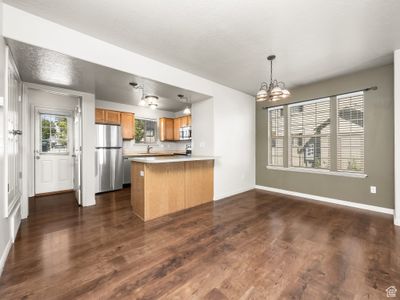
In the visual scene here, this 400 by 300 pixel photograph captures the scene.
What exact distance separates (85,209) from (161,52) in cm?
323

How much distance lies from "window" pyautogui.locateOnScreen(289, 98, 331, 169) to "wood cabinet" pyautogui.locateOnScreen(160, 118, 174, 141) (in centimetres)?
389

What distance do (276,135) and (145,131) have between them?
13.9ft

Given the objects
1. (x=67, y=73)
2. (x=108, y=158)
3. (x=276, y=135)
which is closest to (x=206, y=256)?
(x=67, y=73)

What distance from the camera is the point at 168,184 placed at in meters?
3.31

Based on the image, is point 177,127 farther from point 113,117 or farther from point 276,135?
point 276,135

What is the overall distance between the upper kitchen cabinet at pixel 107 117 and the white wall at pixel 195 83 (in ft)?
9.11

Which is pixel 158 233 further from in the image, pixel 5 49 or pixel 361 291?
pixel 5 49

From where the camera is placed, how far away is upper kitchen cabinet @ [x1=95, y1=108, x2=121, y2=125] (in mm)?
4914

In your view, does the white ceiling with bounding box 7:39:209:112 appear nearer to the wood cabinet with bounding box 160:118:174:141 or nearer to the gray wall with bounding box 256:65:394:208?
the wood cabinet with bounding box 160:118:174:141

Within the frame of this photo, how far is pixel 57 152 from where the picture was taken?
15.6 feet

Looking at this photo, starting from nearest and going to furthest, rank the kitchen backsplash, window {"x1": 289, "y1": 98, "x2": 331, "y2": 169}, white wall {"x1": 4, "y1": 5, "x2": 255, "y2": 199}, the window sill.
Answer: white wall {"x1": 4, "y1": 5, "x2": 255, "y2": 199}
the window sill
window {"x1": 289, "y1": 98, "x2": 331, "y2": 169}
the kitchen backsplash

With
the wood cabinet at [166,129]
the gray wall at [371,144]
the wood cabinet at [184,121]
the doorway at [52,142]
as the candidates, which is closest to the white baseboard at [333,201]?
the gray wall at [371,144]

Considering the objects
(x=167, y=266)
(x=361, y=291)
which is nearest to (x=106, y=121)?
(x=167, y=266)

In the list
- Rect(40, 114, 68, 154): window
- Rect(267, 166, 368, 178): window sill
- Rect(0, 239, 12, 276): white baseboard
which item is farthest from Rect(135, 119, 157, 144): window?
Rect(0, 239, 12, 276): white baseboard
